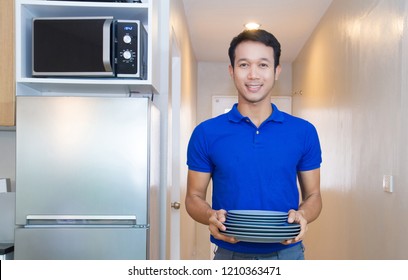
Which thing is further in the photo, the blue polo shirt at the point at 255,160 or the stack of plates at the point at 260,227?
the blue polo shirt at the point at 255,160

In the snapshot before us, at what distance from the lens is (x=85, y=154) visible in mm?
2080

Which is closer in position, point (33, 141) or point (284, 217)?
point (284, 217)

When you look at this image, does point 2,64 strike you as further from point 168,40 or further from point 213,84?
point 213,84

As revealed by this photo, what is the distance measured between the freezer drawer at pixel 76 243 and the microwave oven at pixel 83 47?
2.35 ft

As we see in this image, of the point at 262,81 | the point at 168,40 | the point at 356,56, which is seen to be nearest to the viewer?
the point at 262,81

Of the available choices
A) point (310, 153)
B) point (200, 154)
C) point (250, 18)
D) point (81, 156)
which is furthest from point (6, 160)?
point (250, 18)

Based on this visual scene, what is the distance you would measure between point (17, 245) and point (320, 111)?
10.4 feet

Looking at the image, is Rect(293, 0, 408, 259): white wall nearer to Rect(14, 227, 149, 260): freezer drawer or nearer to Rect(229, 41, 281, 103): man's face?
Rect(229, 41, 281, 103): man's face

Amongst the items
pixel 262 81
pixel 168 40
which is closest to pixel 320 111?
pixel 168 40

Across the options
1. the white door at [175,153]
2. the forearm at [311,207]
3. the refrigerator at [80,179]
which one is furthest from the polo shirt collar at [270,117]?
the white door at [175,153]

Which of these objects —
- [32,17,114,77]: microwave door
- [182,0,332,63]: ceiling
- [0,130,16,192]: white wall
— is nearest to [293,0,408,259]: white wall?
[182,0,332,63]: ceiling

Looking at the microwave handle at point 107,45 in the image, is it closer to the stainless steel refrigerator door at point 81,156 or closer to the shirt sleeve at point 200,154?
the stainless steel refrigerator door at point 81,156

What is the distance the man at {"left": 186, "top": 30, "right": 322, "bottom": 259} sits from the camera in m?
1.50

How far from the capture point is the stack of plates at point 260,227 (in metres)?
1.32
